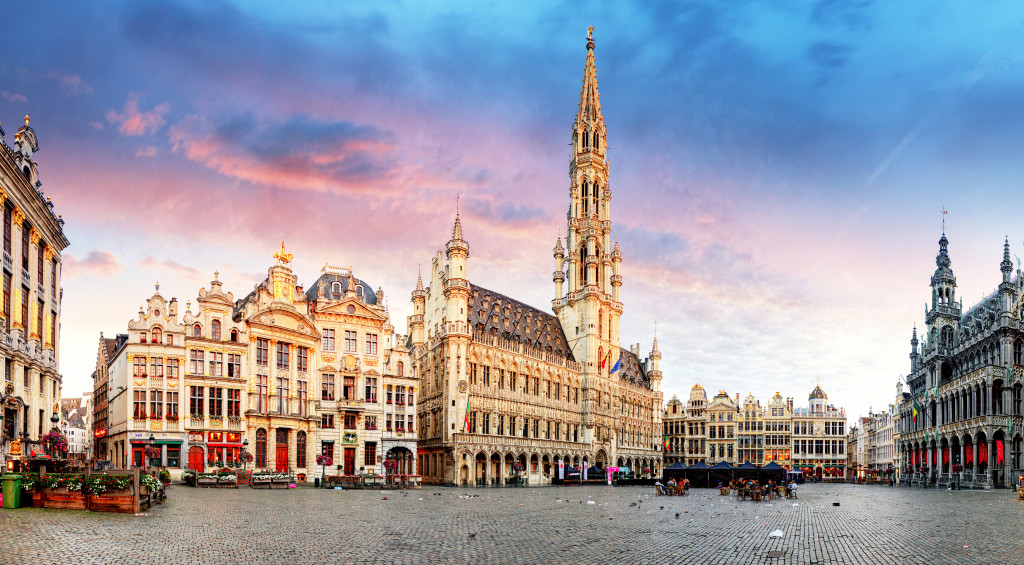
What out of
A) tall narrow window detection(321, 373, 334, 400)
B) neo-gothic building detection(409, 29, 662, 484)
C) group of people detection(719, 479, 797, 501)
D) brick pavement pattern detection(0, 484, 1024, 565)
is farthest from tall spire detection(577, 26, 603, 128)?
brick pavement pattern detection(0, 484, 1024, 565)

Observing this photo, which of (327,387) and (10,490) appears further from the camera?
(327,387)

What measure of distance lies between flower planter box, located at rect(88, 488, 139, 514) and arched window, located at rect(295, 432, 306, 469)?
134 feet

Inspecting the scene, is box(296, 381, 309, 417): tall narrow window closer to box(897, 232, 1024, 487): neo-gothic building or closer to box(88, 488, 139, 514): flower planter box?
box(88, 488, 139, 514): flower planter box

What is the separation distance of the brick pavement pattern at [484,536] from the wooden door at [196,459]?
28817 mm

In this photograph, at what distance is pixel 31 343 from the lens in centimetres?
4288

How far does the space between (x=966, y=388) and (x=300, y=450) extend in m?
63.5

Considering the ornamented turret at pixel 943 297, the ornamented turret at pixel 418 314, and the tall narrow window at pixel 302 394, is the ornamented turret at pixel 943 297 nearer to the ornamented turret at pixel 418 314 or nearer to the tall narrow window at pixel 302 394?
the ornamented turret at pixel 418 314

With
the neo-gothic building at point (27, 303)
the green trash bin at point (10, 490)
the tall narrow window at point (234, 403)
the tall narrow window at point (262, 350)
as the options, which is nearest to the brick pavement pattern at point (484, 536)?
the green trash bin at point (10, 490)

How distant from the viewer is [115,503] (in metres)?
27.5

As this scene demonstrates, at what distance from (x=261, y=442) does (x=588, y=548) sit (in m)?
50.7

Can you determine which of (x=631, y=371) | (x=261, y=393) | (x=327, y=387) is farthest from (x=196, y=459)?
(x=631, y=371)

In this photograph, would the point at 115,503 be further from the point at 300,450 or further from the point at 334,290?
the point at 334,290

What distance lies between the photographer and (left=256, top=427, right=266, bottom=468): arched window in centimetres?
6588

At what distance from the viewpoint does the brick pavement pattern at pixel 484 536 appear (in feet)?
60.8
